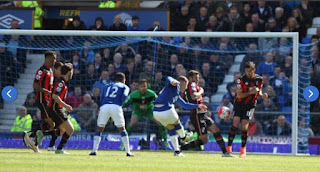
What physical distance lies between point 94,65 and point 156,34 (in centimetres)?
270

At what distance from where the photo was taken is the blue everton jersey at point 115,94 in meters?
17.5

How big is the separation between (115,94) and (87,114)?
5.85 meters

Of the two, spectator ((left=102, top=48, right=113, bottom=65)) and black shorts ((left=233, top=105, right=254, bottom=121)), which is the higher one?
spectator ((left=102, top=48, right=113, bottom=65))

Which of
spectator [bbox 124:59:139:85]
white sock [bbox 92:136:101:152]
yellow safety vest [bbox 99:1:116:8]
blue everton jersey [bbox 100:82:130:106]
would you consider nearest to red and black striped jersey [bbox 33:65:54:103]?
blue everton jersey [bbox 100:82:130:106]

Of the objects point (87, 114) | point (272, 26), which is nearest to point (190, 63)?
point (272, 26)

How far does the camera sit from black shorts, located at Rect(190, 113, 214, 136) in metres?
19.4

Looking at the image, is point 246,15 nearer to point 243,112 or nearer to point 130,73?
point 130,73

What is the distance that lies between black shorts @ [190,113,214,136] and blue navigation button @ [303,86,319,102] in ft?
11.5

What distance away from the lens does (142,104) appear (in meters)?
21.8

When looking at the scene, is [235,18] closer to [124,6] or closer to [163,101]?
[124,6]

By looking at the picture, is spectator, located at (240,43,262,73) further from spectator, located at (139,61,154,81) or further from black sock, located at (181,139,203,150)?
black sock, located at (181,139,203,150)

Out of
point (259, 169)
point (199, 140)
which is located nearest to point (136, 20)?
point (199, 140)

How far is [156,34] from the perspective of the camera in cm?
2184

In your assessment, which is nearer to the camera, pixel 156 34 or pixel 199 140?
pixel 199 140
